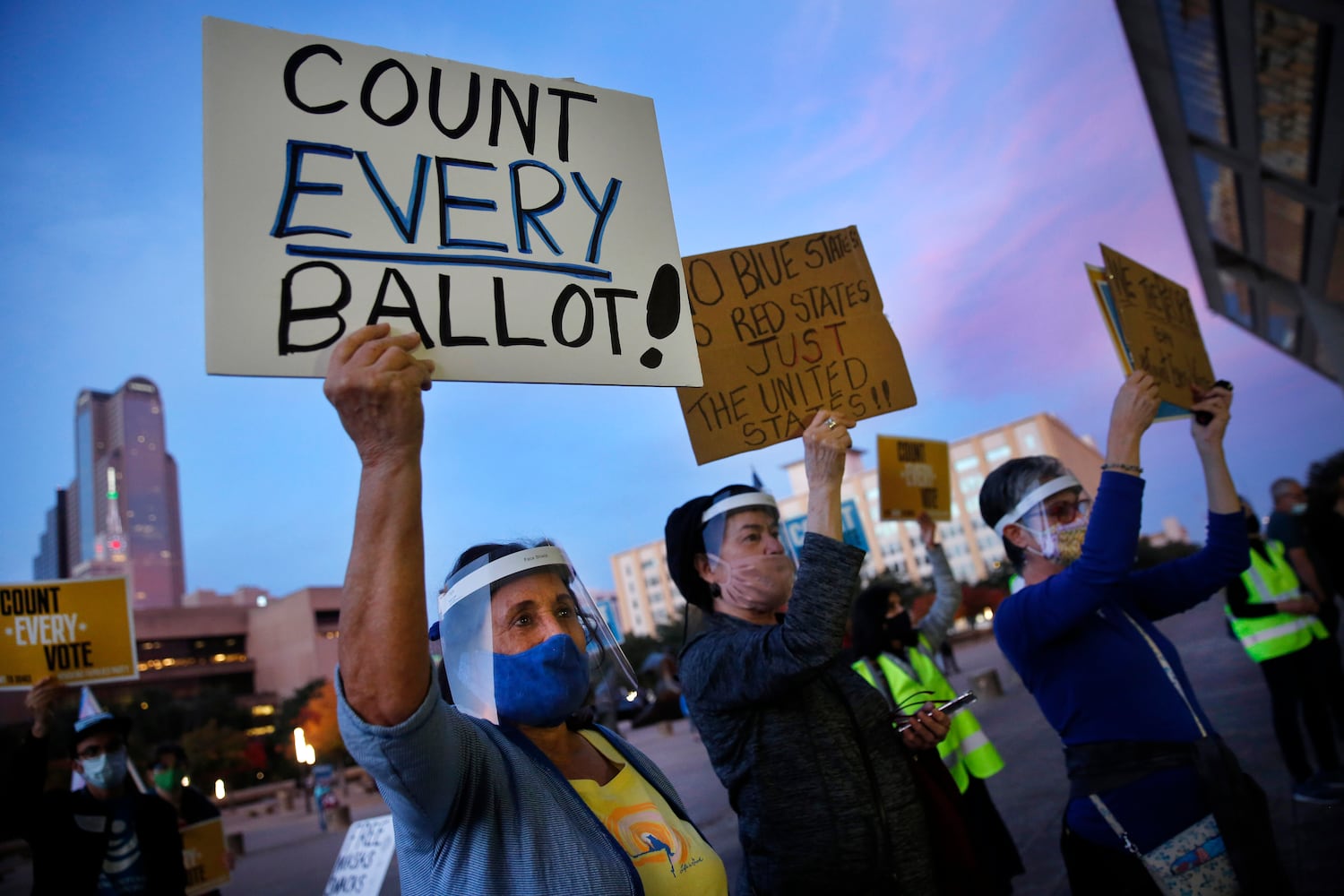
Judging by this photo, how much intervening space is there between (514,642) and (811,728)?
0.95m

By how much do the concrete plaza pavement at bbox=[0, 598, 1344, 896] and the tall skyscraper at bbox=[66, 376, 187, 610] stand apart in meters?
171

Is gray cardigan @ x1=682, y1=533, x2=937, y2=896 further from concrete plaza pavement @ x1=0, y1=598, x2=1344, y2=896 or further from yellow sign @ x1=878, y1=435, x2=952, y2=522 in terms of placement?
yellow sign @ x1=878, y1=435, x2=952, y2=522

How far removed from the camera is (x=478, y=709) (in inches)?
66.4

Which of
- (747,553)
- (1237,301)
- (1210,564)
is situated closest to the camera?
(747,553)

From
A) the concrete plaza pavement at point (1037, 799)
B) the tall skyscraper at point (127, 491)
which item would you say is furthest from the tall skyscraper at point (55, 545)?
the concrete plaza pavement at point (1037, 799)

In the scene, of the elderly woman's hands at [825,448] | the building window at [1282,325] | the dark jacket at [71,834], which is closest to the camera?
the elderly woman's hands at [825,448]

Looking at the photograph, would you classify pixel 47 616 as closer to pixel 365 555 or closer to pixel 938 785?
pixel 365 555

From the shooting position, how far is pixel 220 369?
4.38 feet

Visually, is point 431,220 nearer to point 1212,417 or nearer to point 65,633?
point 1212,417

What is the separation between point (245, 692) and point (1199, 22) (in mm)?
89604

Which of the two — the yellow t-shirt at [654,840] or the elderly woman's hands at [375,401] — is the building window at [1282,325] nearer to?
the yellow t-shirt at [654,840]

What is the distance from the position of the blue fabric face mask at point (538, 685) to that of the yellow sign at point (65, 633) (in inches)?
159

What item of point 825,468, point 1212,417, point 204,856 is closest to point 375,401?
point 825,468

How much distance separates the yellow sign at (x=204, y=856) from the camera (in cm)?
529
